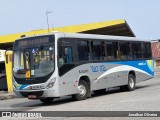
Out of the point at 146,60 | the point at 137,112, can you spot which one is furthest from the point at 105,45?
the point at 137,112

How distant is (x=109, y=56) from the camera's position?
68.2 ft

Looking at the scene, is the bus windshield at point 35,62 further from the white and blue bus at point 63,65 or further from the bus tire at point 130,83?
the bus tire at point 130,83

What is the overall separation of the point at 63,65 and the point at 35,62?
3.66 ft

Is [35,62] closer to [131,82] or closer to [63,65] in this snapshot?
[63,65]

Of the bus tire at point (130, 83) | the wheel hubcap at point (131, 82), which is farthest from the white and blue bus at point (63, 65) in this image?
the wheel hubcap at point (131, 82)

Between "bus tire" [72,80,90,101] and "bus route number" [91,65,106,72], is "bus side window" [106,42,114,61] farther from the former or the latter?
"bus tire" [72,80,90,101]

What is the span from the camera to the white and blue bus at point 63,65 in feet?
55.5

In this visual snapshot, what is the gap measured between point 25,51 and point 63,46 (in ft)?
5.38

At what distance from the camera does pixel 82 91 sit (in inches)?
727

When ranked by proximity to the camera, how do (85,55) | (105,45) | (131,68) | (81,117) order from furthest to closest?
1. (131,68)
2. (105,45)
3. (85,55)
4. (81,117)

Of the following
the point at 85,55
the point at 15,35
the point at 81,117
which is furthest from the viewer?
the point at 15,35

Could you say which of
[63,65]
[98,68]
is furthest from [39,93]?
[98,68]

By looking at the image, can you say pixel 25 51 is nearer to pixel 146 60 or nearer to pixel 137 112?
pixel 137 112

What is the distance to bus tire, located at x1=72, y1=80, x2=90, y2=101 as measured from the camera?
18.2 m
